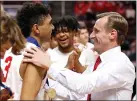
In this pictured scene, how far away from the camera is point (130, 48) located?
37.7 ft

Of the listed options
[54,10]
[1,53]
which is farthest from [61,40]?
[54,10]

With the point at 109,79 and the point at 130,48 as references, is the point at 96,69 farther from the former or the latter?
the point at 130,48

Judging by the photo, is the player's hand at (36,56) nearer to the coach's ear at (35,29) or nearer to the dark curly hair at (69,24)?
the coach's ear at (35,29)

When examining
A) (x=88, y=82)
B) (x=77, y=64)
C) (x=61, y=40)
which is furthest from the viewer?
(x=61, y=40)

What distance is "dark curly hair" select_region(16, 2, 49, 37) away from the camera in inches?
125

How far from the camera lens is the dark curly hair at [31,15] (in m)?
3.18

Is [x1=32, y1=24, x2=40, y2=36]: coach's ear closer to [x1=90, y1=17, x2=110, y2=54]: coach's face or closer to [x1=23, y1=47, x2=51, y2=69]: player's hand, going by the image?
[x1=23, y1=47, x2=51, y2=69]: player's hand

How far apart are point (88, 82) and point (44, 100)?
615 millimetres

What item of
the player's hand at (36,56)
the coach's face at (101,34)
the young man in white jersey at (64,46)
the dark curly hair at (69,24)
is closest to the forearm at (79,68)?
the young man in white jersey at (64,46)

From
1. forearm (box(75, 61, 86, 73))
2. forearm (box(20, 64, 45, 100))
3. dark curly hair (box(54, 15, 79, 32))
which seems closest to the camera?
forearm (box(20, 64, 45, 100))

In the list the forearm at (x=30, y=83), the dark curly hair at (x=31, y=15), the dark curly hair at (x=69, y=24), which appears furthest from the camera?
the dark curly hair at (x=69, y=24)

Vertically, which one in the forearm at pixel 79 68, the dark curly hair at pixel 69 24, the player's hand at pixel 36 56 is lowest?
the forearm at pixel 79 68

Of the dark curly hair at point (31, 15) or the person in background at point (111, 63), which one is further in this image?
the person in background at point (111, 63)

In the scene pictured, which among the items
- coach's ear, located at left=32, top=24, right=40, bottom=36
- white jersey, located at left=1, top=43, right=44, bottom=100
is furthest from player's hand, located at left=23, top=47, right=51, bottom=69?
white jersey, located at left=1, top=43, right=44, bottom=100
